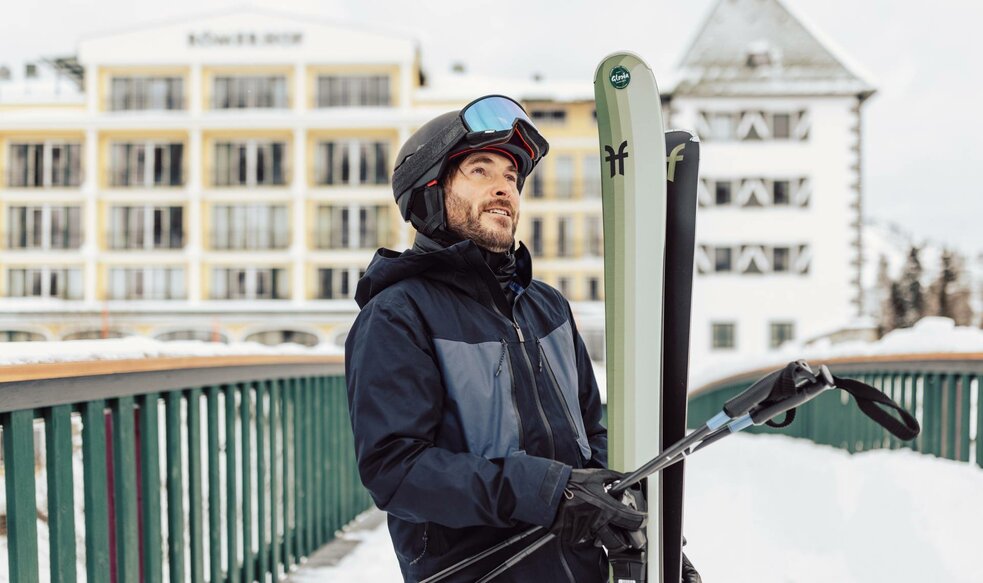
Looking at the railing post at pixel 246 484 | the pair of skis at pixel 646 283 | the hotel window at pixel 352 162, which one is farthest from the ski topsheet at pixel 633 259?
the hotel window at pixel 352 162

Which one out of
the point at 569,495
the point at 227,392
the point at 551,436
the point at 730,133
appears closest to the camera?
the point at 569,495

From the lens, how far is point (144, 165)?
33469mm

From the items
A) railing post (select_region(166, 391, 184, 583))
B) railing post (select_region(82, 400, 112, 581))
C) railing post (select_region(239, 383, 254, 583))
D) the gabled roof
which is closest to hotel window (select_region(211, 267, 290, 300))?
the gabled roof

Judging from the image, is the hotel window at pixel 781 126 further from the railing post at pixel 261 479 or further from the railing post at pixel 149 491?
the railing post at pixel 149 491

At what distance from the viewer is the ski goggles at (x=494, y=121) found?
1908mm

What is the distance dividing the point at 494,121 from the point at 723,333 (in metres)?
29.4

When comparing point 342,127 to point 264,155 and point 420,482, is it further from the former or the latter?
point 420,482

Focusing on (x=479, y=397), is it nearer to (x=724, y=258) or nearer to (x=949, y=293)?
(x=724, y=258)

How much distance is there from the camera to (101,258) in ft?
109

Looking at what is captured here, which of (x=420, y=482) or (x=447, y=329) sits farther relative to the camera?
(x=447, y=329)

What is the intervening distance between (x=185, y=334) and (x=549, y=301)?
32834mm

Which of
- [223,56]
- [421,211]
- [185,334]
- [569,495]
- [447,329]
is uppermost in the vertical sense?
[223,56]

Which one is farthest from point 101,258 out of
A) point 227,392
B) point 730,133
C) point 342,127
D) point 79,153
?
point 227,392

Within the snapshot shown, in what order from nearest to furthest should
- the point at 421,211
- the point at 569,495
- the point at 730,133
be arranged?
1. the point at 569,495
2. the point at 421,211
3. the point at 730,133
